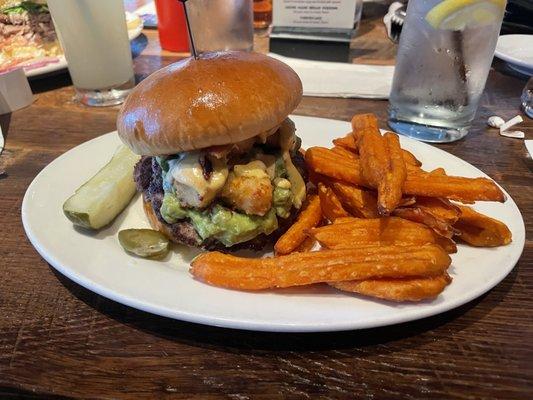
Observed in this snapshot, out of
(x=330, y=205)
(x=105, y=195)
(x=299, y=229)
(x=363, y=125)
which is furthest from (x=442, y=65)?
(x=105, y=195)

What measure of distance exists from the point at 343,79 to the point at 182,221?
163 cm

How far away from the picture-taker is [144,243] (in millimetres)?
1365

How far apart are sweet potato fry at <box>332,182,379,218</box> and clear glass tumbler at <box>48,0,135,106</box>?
5.30ft

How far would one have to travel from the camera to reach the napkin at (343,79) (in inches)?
101

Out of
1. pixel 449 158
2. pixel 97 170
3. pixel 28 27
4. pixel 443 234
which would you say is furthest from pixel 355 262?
pixel 28 27

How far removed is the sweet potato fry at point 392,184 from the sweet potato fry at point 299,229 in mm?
233

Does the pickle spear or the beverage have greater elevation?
the pickle spear

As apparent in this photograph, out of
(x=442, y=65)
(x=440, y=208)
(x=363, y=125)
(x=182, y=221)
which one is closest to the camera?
(x=440, y=208)

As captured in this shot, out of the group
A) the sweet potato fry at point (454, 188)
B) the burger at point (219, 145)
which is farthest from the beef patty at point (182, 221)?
the sweet potato fry at point (454, 188)

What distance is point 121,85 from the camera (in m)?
2.58

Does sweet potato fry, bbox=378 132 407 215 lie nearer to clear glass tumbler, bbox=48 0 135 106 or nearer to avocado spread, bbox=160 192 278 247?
avocado spread, bbox=160 192 278 247

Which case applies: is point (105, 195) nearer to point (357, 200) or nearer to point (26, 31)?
point (357, 200)

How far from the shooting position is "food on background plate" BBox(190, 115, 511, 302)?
3.70 ft

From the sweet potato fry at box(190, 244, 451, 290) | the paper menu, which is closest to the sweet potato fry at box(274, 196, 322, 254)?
the sweet potato fry at box(190, 244, 451, 290)
